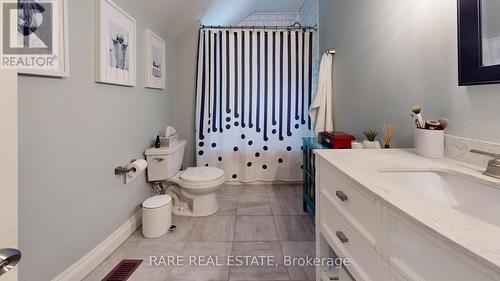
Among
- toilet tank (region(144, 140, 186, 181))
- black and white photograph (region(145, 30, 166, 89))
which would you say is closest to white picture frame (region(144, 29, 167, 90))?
black and white photograph (region(145, 30, 166, 89))

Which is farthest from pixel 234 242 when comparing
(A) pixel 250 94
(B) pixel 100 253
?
(A) pixel 250 94

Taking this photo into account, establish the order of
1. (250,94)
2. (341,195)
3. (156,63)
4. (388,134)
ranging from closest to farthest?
(341,195) < (388,134) < (156,63) < (250,94)

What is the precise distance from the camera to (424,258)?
563 millimetres

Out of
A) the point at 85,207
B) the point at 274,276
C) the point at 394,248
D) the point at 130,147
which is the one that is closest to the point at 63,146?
the point at 85,207

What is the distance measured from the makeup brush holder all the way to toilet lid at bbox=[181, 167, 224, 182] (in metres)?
1.72

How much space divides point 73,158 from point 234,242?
4.16 ft

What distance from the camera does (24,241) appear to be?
1118 mm

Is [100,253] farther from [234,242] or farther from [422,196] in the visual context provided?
[422,196]

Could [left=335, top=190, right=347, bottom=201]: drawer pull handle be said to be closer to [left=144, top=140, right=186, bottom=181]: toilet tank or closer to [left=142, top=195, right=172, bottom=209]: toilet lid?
[left=142, top=195, right=172, bottom=209]: toilet lid

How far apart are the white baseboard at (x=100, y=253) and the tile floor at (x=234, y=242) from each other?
0.13 ft

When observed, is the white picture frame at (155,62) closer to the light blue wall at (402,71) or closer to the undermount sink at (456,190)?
the light blue wall at (402,71)

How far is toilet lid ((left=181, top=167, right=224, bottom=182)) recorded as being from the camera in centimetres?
231

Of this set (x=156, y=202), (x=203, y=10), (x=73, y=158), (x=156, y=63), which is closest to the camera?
(x=73, y=158)

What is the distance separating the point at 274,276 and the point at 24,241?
134 centimetres
